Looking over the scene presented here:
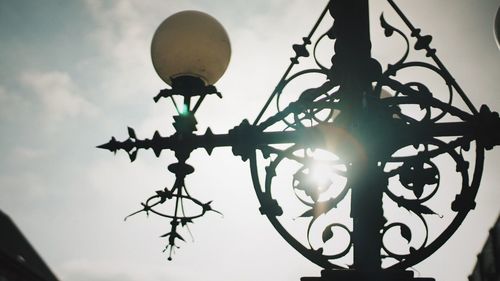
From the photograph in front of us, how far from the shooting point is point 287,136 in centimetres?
184

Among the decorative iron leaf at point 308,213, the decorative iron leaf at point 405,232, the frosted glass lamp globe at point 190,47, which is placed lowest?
the decorative iron leaf at point 405,232

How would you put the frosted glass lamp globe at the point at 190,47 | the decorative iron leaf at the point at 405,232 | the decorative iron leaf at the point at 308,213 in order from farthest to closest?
the frosted glass lamp globe at the point at 190,47
the decorative iron leaf at the point at 308,213
the decorative iron leaf at the point at 405,232

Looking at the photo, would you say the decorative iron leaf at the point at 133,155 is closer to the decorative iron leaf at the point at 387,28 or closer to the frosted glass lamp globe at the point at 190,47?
the frosted glass lamp globe at the point at 190,47

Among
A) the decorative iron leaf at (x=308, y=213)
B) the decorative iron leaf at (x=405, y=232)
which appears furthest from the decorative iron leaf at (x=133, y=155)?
the decorative iron leaf at (x=405, y=232)

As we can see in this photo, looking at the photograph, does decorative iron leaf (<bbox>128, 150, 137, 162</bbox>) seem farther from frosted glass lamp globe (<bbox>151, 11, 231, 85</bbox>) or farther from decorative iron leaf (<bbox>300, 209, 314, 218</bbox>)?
decorative iron leaf (<bbox>300, 209, 314, 218</bbox>)

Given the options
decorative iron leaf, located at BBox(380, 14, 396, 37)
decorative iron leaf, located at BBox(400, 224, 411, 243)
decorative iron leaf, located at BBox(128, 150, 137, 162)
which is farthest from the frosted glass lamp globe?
decorative iron leaf, located at BBox(400, 224, 411, 243)

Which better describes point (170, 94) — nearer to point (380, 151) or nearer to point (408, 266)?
point (380, 151)

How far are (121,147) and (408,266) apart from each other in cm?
163

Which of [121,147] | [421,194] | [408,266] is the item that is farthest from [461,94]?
[121,147]

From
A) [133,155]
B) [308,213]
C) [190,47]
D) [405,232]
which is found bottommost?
[405,232]

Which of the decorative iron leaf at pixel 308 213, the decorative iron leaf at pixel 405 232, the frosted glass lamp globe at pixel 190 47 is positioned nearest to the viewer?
the decorative iron leaf at pixel 405 232

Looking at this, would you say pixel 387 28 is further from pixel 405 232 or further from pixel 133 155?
pixel 133 155

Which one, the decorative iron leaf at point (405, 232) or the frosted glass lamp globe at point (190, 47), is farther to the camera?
the frosted glass lamp globe at point (190, 47)

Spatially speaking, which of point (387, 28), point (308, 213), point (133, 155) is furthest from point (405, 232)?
point (133, 155)
